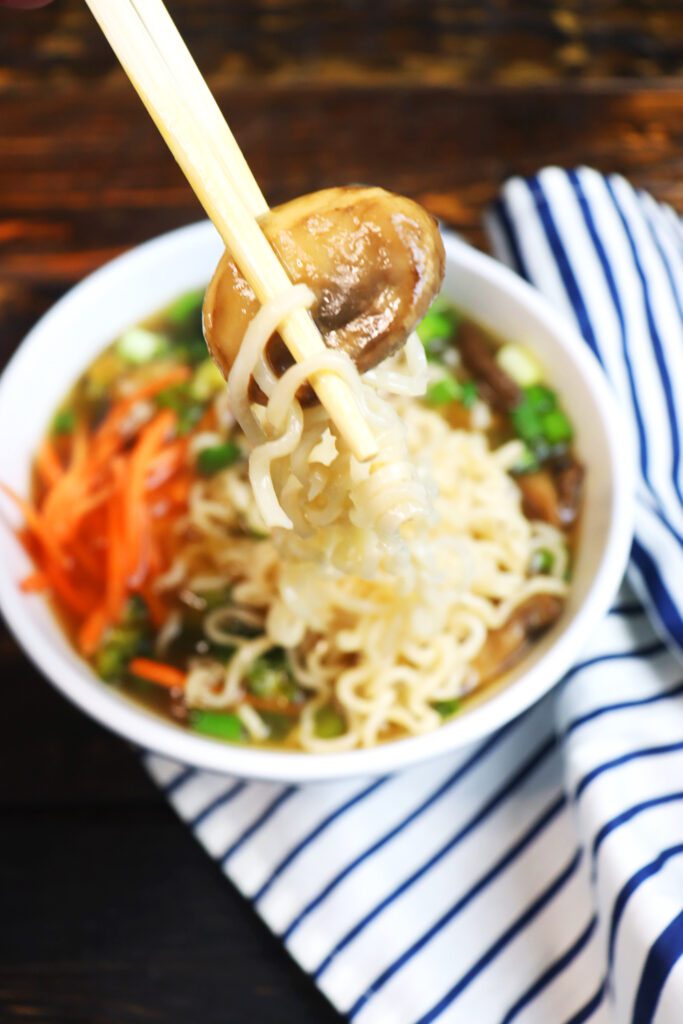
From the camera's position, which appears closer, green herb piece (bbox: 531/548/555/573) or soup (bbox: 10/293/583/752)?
soup (bbox: 10/293/583/752)

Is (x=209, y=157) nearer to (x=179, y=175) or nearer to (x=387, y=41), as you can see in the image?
(x=179, y=175)

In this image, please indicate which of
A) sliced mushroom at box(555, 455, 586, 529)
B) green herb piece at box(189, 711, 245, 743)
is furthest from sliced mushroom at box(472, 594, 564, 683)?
green herb piece at box(189, 711, 245, 743)

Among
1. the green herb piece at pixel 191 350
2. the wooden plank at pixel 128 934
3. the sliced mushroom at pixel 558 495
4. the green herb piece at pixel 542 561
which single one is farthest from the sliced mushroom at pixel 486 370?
the wooden plank at pixel 128 934

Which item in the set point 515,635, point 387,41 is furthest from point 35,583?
point 387,41

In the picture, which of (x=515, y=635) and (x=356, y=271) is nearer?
(x=356, y=271)

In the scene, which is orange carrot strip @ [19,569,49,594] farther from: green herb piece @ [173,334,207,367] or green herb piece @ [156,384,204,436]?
green herb piece @ [173,334,207,367]

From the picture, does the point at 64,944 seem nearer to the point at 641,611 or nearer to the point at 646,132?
the point at 641,611
